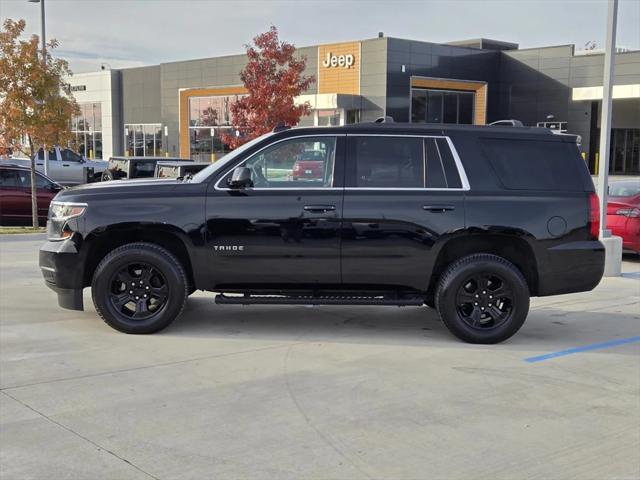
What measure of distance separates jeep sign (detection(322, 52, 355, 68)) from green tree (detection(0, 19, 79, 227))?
25.1 metres

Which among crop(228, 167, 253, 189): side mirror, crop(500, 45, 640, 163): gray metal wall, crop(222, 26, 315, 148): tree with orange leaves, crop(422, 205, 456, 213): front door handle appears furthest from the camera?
crop(500, 45, 640, 163): gray metal wall

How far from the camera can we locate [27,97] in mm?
15461

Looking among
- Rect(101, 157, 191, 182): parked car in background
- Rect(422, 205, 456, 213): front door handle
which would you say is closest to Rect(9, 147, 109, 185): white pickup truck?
Rect(101, 157, 191, 182): parked car in background

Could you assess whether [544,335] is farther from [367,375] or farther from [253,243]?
[253,243]

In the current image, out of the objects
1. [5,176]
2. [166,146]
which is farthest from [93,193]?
[166,146]

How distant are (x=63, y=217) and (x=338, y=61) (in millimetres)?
34307

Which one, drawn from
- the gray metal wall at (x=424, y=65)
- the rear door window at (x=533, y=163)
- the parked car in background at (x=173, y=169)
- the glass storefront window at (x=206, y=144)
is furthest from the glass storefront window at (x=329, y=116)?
the rear door window at (x=533, y=163)

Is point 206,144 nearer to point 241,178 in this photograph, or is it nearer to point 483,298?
point 241,178

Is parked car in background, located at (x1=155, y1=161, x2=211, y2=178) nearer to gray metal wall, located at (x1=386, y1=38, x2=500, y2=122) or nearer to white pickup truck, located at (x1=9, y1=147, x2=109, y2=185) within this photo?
white pickup truck, located at (x1=9, y1=147, x2=109, y2=185)

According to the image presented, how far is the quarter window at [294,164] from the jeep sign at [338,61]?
3330 cm

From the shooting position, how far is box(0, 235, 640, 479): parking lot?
13.4 feet

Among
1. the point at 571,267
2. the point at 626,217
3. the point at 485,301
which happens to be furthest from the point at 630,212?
the point at 485,301

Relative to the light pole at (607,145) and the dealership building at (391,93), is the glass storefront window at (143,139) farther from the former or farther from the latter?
the light pole at (607,145)

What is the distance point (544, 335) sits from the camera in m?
7.20
